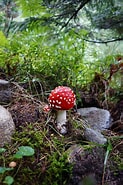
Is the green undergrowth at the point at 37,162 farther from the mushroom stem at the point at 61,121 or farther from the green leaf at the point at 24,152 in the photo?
the mushroom stem at the point at 61,121

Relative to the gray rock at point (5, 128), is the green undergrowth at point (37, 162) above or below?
below

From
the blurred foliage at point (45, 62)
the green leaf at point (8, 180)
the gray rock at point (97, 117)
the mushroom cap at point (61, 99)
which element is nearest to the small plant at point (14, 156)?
the green leaf at point (8, 180)

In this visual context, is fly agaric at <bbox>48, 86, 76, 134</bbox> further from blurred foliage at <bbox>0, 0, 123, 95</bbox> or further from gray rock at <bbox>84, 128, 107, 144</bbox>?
blurred foliage at <bbox>0, 0, 123, 95</bbox>

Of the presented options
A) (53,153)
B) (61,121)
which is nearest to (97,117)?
(61,121)

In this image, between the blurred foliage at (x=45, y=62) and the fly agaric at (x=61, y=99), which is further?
the blurred foliage at (x=45, y=62)

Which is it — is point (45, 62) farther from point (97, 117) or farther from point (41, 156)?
point (41, 156)
